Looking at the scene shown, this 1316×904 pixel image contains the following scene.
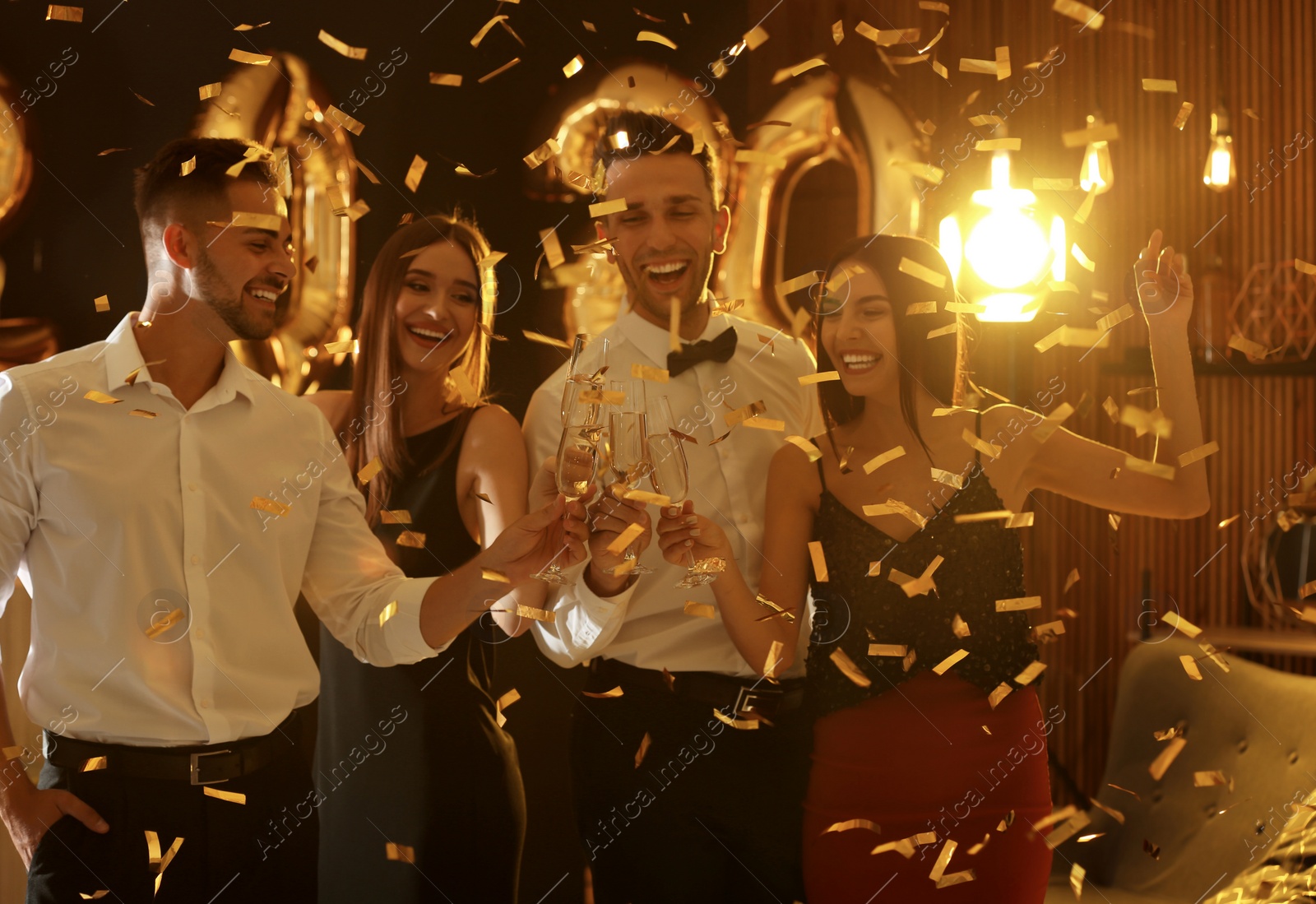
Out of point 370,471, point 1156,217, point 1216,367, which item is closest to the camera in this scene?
point 370,471

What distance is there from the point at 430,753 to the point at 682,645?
61cm

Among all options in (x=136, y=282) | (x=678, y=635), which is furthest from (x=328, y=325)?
(x=678, y=635)

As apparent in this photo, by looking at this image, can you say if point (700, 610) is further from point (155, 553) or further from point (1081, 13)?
point (1081, 13)

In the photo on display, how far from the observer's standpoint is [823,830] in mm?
1816

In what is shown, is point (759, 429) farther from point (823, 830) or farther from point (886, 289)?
point (823, 830)

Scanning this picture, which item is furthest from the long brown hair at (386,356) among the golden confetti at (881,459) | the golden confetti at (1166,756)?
the golden confetti at (1166,756)

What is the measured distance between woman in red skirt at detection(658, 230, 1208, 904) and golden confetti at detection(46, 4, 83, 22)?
170cm

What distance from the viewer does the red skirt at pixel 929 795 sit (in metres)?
1.77

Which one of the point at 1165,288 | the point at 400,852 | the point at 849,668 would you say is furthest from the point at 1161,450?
the point at 400,852

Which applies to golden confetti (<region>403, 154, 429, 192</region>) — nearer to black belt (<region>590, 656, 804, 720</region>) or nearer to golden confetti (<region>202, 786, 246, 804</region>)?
black belt (<region>590, 656, 804, 720</region>)

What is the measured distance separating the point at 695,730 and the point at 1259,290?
2.56 m

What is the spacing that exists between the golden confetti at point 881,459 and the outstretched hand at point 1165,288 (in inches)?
18.8

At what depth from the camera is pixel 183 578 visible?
5.56ft

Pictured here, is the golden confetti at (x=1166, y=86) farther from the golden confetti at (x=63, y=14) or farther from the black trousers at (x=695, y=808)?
the golden confetti at (x=63, y=14)
